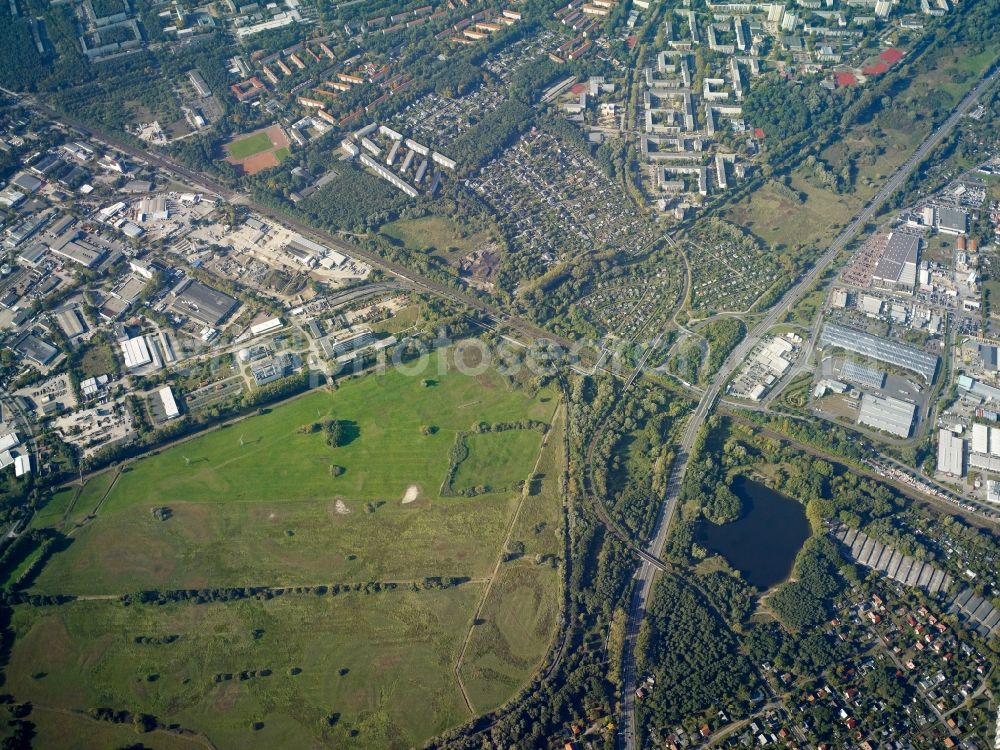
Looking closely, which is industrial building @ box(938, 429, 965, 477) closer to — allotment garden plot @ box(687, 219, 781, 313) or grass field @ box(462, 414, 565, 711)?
allotment garden plot @ box(687, 219, 781, 313)

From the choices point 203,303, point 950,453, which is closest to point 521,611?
point 950,453

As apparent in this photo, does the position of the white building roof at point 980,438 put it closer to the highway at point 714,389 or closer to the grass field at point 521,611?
the highway at point 714,389

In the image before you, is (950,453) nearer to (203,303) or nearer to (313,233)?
(313,233)

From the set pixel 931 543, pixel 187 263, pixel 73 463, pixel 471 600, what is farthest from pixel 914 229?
pixel 73 463

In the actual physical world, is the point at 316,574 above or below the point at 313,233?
below

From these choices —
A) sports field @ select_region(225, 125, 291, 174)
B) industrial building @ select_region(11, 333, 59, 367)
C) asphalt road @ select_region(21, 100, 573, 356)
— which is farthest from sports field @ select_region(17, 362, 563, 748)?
sports field @ select_region(225, 125, 291, 174)

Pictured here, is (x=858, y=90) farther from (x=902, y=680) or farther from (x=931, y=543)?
(x=902, y=680)
